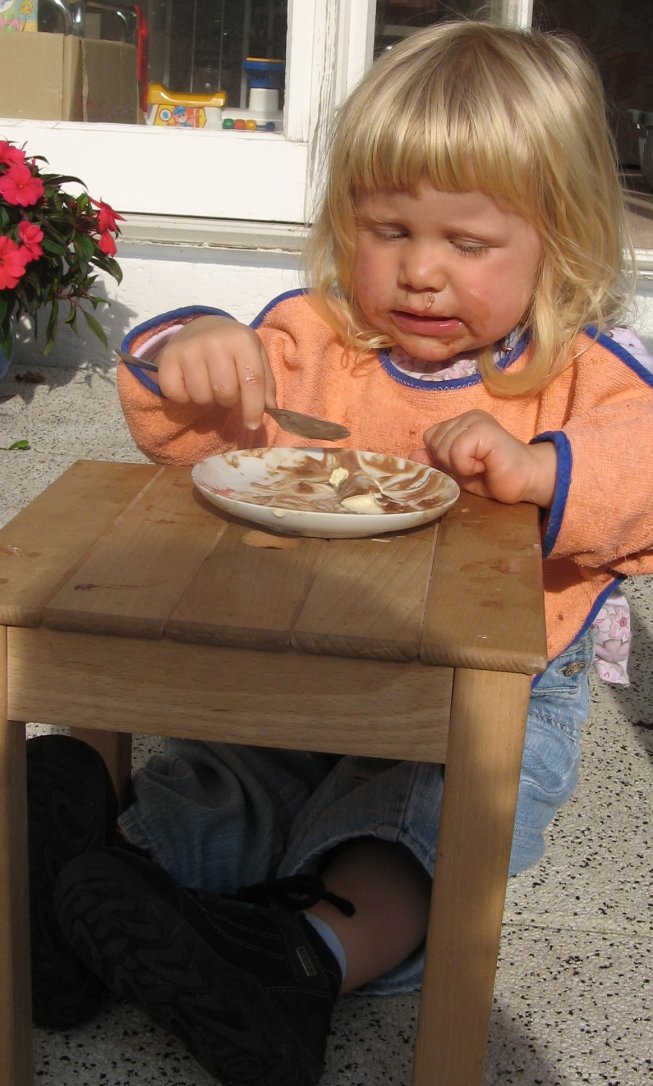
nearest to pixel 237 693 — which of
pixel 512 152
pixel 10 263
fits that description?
pixel 512 152

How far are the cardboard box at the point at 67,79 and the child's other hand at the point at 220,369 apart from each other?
2551 millimetres

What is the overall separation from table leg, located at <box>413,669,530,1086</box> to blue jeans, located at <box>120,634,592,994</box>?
12.7 inches

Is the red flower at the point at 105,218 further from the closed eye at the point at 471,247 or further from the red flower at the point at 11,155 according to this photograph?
the closed eye at the point at 471,247

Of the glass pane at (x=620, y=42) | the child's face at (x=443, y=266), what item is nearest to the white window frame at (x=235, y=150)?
the child's face at (x=443, y=266)

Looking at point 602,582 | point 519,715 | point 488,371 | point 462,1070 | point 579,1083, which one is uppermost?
point 488,371

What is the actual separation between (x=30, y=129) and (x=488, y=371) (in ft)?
8.30

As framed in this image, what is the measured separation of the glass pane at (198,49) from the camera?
3736mm

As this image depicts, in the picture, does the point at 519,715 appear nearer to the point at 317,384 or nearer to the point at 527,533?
the point at 527,533

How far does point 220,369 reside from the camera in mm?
1567

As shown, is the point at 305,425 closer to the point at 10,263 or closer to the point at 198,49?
the point at 10,263

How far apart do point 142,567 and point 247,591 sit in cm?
12

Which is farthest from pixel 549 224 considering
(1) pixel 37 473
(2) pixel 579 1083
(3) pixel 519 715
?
(1) pixel 37 473

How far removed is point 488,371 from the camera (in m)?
1.77

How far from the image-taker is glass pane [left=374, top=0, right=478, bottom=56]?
3.63 metres
